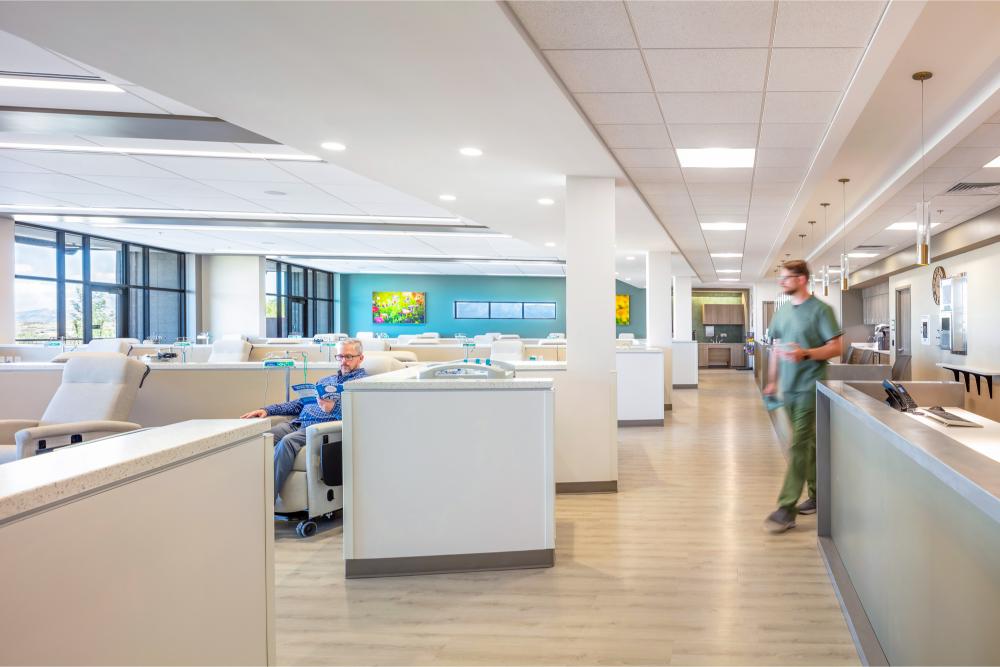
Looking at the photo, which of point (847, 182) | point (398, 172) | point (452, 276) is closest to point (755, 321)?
point (452, 276)

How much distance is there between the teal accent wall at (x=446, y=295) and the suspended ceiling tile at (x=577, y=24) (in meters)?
16.6

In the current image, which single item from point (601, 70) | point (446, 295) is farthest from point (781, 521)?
point (446, 295)

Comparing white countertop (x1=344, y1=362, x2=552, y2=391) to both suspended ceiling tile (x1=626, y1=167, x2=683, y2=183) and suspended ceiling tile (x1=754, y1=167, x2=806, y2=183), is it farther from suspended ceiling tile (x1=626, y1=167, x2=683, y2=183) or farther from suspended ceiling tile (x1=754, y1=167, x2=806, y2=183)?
suspended ceiling tile (x1=754, y1=167, x2=806, y2=183)

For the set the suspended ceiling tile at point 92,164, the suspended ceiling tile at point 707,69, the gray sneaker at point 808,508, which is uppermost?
the suspended ceiling tile at point 92,164

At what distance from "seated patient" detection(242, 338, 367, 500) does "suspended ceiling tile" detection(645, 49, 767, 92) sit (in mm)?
2635

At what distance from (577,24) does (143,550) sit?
259 cm

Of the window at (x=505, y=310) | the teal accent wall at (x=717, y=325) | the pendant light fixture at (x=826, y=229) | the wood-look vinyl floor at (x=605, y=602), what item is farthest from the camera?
the teal accent wall at (x=717, y=325)

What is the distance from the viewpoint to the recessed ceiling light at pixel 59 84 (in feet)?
14.1

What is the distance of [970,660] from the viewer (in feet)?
4.60

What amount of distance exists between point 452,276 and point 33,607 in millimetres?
18660

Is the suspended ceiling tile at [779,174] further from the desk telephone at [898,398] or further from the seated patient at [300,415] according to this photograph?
the seated patient at [300,415]

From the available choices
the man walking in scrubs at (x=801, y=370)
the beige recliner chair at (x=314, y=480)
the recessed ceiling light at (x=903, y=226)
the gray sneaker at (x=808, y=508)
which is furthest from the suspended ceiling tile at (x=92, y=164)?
the recessed ceiling light at (x=903, y=226)

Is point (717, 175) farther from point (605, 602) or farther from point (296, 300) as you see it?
point (296, 300)

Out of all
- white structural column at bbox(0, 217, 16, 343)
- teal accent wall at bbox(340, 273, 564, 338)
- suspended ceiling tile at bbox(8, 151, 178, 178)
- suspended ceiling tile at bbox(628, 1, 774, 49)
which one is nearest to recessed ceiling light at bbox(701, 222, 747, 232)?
suspended ceiling tile at bbox(628, 1, 774, 49)
